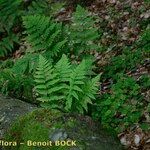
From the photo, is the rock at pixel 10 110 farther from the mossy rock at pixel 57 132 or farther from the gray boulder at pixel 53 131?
the mossy rock at pixel 57 132

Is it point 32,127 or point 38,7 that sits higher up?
point 38,7

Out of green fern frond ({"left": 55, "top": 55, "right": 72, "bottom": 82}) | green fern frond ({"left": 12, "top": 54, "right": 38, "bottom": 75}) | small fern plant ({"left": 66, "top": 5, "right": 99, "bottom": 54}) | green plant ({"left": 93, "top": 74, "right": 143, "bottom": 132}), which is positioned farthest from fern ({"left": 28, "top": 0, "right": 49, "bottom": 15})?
green fern frond ({"left": 55, "top": 55, "right": 72, "bottom": 82})

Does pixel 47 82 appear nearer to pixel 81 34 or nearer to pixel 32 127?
pixel 32 127

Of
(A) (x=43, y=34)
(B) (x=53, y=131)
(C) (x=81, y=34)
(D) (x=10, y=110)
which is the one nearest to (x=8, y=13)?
(A) (x=43, y=34)

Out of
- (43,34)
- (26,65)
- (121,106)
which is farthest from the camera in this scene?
(43,34)

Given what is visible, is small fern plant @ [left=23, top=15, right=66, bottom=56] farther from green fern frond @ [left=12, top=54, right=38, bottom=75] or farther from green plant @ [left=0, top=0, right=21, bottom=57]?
green plant @ [left=0, top=0, right=21, bottom=57]

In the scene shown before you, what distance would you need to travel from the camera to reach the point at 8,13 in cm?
880

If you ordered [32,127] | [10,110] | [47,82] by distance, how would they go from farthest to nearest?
[47,82], [10,110], [32,127]

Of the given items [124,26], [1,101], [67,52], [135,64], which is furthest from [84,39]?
[1,101]

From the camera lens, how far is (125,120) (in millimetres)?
5383

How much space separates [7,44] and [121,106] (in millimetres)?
3745

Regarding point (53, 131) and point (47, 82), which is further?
point (47, 82)

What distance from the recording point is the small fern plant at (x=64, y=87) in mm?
4977

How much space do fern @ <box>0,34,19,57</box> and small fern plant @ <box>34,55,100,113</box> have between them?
11.5 ft
